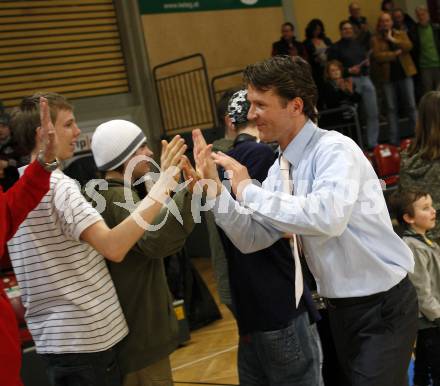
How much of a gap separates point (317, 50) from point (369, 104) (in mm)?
1221

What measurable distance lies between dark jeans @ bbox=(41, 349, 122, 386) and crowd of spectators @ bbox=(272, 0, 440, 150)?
7737 mm

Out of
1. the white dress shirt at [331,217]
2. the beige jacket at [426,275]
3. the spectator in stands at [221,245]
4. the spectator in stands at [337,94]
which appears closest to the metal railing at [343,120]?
the spectator in stands at [337,94]

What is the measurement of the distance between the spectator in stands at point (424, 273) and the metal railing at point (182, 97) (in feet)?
21.9

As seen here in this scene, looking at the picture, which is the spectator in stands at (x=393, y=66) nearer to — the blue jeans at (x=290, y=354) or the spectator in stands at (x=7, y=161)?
the spectator in stands at (x=7, y=161)

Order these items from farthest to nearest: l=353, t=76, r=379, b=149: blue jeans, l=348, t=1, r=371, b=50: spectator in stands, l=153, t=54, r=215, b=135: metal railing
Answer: l=348, t=1, r=371, b=50: spectator in stands → l=153, t=54, r=215, b=135: metal railing → l=353, t=76, r=379, b=149: blue jeans

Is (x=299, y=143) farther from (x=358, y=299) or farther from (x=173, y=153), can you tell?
(x=358, y=299)

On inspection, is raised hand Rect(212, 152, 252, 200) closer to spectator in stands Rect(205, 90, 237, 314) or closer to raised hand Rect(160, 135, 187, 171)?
raised hand Rect(160, 135, 187, 171)

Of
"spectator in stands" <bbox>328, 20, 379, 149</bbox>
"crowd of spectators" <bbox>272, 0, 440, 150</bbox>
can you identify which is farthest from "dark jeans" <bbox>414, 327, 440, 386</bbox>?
"spectator in stands" <bbox>328, 20, 379, 149</bbox>

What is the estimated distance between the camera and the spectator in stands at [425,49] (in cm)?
1095

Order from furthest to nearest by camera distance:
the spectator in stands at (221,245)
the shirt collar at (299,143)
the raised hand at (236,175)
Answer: the spectator in stands at (221,245), the shirt collar at (299,143), the raised hand at (236,175)

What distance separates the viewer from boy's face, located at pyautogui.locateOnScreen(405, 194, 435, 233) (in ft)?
12.1

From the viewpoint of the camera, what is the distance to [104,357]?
7.76 ft

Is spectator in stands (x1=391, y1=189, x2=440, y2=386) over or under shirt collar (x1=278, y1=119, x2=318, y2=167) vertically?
under

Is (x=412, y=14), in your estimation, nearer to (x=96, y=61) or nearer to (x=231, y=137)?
(x=96, y=61)
